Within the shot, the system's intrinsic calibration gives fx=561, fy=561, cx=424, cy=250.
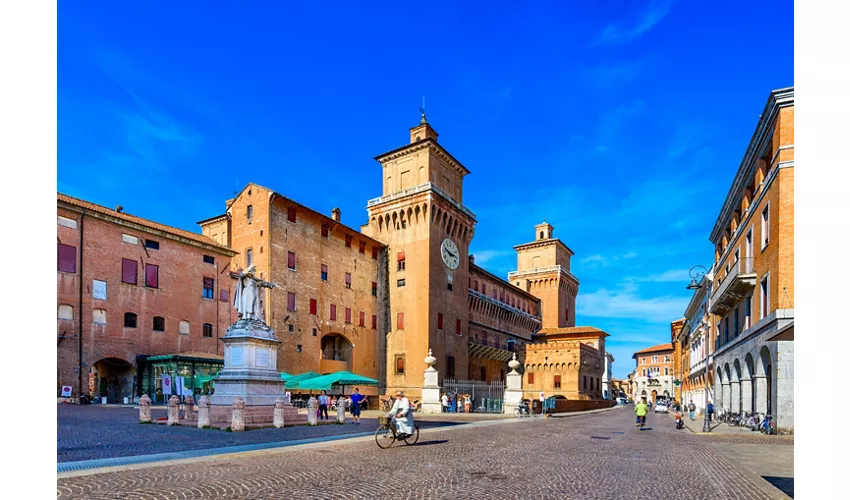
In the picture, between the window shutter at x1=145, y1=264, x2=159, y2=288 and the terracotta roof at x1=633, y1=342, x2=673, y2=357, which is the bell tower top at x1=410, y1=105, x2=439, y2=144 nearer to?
the window shutter at x1=145, y1=264, x2=159, y2=288

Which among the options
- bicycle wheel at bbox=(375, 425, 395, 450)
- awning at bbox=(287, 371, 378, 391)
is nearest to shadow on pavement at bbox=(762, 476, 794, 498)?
bicycle wheel at bbox=(375, 425, 395, 450)

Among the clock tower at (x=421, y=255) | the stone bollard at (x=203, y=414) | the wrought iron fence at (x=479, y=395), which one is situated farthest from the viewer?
the clock tower at (x=421, y=255)

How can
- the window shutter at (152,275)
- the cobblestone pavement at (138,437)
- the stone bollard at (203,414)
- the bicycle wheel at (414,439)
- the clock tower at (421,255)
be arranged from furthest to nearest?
the clock tower at (421,255) → the window shutter at (152,275) → the stone bollard at (203,414) → the bicycle wheel at (414,439) → the cobblestone pavement at (138,437)

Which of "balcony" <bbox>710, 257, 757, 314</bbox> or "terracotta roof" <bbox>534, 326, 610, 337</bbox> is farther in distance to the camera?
"terracotta roof" <bbox>534, 326, 610, 337</bbox>

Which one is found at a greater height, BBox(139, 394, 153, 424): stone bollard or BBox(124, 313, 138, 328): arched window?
BBox(124, 313, 138, 328): arched window

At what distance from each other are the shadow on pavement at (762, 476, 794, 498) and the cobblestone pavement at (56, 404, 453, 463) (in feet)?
36.1

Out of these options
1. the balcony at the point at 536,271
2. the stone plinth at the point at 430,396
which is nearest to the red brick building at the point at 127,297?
the stone plinth at the point at 430,396

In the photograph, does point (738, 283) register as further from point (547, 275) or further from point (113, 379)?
point (547, 275)

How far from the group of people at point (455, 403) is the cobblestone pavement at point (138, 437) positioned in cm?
1410

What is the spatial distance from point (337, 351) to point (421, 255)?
10041mm

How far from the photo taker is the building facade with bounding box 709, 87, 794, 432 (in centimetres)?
1802

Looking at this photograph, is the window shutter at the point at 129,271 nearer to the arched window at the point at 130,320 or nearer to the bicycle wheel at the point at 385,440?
the arched window at the point at 130,320

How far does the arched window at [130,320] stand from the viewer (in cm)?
3216
